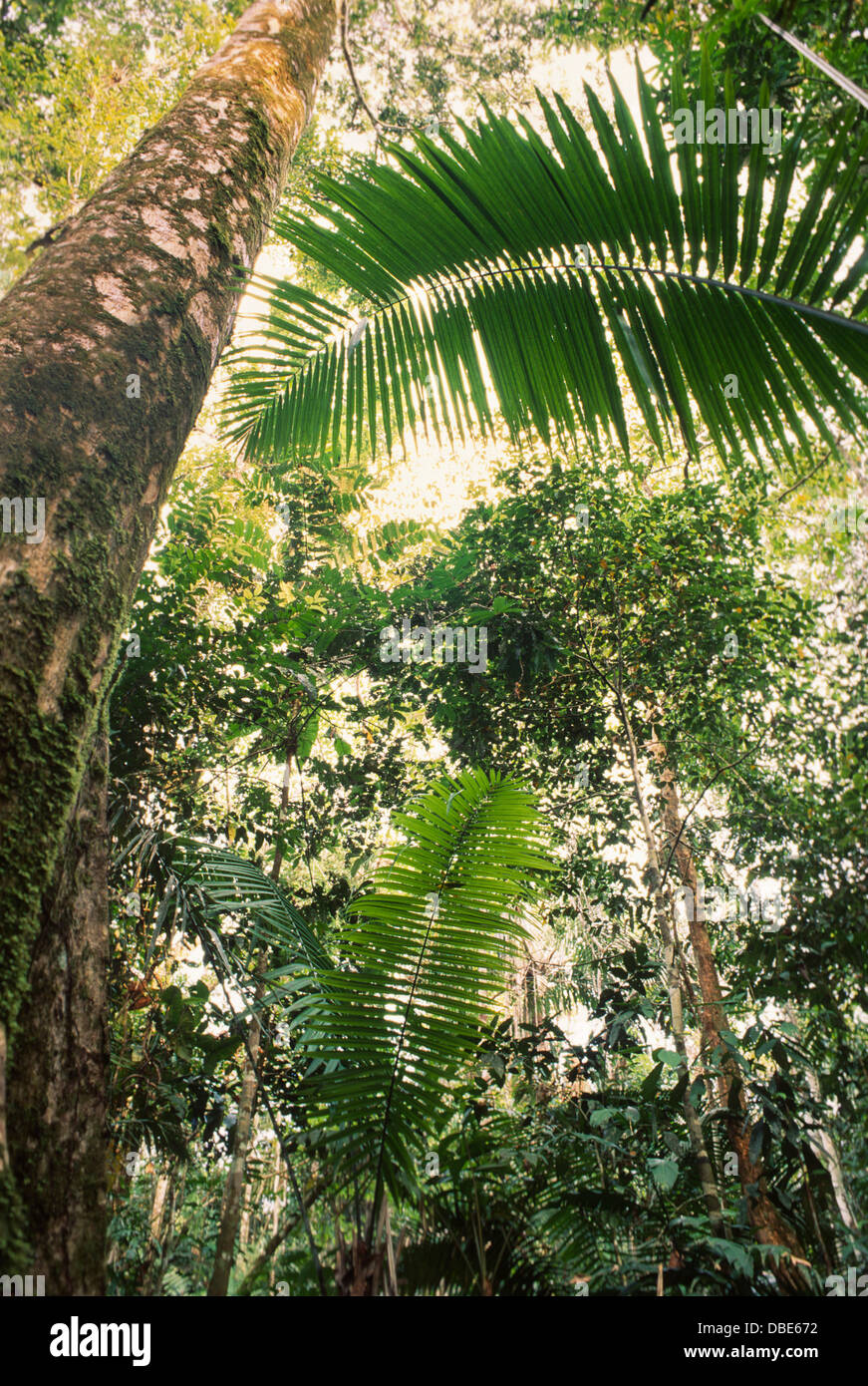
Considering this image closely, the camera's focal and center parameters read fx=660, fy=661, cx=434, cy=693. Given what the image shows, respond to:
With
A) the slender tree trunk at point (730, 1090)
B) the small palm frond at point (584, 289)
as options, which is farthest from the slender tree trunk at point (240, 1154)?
the small palm frond at point (584, 289)

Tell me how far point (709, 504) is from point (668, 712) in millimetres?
1501

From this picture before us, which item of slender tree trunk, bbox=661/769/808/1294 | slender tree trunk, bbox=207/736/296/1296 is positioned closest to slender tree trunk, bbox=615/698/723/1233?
slender tree trunk, bbox=661/769/808/1294

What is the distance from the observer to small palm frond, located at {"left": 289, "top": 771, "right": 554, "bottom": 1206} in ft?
4.09

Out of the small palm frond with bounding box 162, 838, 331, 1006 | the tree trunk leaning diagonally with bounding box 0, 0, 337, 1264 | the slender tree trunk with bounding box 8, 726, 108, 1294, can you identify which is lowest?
the slender tree trunk with bounding box 8, 726, 108, 1294

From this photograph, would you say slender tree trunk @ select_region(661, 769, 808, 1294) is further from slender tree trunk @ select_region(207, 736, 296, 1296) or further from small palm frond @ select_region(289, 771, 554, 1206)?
slender tree trunk @ select_region(207, 736, 296, 1296)

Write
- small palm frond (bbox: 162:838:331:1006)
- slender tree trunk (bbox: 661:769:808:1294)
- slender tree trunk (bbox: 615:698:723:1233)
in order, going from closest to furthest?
small palm frond (bbox: 162:838:331:1006), slender tree trunk (bbox: 615:698:723:1233), slender tree trunk (bbox: 661:769:808:1294)

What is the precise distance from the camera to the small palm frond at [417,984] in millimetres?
1245

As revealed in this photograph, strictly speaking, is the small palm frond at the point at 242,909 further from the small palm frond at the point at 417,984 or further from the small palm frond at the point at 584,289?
the small palm frond at the point at 584,289

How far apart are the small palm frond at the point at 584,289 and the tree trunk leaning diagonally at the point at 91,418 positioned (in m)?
0.27

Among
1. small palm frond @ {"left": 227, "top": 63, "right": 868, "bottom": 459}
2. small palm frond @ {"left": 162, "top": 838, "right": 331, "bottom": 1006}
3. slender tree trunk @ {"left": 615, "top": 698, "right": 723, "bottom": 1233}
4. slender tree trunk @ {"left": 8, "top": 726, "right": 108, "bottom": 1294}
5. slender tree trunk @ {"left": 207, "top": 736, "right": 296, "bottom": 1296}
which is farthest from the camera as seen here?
slender tree trunk @ {"left": 207, "top": 736, "right": 296, "bottom": 1296}

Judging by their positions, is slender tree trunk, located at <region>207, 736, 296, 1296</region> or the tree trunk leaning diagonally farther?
slender tree trunk, located at <region>207, 736, 296, 1296</region>

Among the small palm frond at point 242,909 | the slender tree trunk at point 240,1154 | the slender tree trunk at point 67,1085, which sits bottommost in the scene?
the slender tree trunk at point 240,1154

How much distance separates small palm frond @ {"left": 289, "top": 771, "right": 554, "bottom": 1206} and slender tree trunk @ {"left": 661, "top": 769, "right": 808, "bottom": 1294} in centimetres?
126

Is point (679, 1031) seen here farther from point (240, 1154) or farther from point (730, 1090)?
point (240, 1154)
